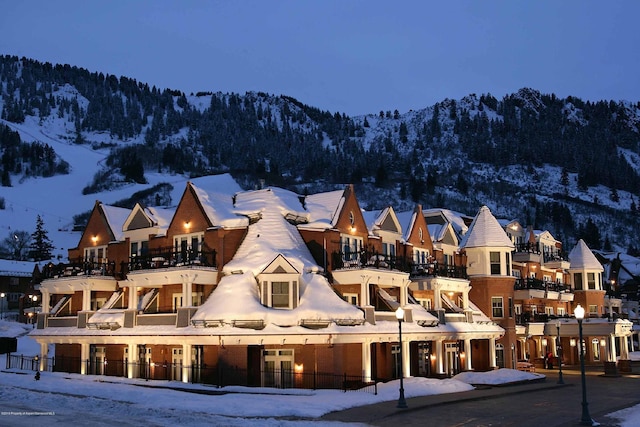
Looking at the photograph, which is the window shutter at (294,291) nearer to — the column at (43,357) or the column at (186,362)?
the column at (186,362)

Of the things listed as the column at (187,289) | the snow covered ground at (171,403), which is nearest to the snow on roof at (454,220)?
the snow covered ground at (171,403)

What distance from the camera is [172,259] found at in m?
46.5

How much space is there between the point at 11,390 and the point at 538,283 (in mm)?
52516

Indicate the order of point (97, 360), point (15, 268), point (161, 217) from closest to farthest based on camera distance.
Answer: point (97, 360), point (161, 217), point (15, 268)

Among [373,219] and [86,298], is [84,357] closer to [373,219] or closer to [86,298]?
[86,298]

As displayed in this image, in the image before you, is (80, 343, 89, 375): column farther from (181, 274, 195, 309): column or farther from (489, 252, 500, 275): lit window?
(489, 252, 500, 275): lit window

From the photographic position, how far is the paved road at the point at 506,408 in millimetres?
28453

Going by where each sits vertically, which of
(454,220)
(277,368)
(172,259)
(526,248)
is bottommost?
(277,368)

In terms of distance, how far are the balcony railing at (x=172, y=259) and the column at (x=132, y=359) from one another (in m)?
5.18

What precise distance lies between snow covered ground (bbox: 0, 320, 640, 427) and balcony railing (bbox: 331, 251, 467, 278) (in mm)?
8128

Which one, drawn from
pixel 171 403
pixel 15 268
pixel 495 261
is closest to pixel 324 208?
pixel 495 261

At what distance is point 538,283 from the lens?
235ft

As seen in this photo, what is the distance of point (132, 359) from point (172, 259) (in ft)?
23.2

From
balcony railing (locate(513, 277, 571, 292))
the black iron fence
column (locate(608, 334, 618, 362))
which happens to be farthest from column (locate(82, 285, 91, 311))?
column (locate(608, 334, 618, 362))
